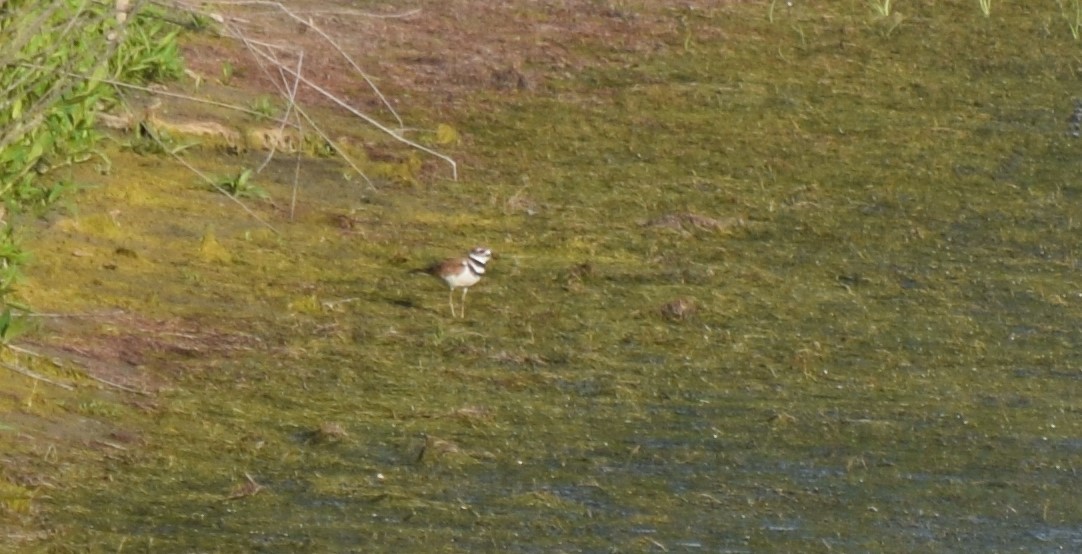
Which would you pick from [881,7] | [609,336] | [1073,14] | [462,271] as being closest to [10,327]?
[462,271]

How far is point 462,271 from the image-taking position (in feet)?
20.7

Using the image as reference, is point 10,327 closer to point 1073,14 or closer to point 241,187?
point 241,187

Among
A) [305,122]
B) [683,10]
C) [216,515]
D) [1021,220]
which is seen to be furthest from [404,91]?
[216,515]

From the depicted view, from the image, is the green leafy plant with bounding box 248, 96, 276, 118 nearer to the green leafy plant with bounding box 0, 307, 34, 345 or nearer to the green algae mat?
the green algae mat

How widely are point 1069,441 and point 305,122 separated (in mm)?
4016

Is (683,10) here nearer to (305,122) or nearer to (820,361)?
(305,122)

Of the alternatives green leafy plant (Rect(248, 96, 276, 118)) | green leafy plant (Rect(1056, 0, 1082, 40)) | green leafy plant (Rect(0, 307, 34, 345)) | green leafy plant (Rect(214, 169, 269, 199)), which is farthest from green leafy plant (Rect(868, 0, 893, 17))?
green leafy plant (Rect(0, 307, 34, 345))

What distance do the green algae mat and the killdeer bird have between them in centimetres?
6

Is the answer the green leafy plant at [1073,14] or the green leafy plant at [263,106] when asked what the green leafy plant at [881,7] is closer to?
the green leafy plant at [1073,14]

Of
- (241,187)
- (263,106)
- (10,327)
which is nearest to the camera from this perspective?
(10,327)

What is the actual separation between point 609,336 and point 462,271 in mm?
592

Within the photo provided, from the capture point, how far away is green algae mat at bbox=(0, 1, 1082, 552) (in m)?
4.82

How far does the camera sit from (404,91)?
29.0ft

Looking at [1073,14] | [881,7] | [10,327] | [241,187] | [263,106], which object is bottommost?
[10,327]
